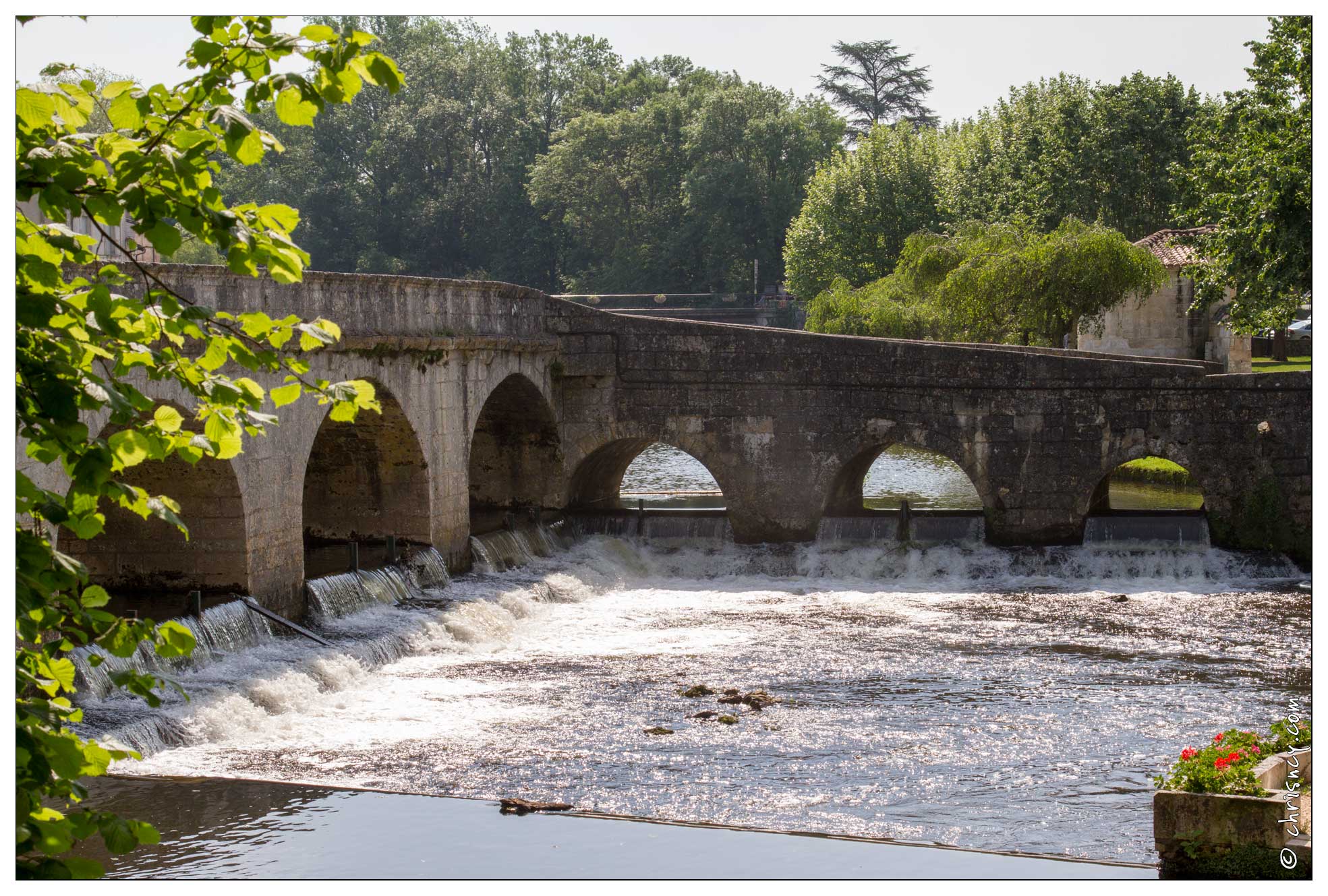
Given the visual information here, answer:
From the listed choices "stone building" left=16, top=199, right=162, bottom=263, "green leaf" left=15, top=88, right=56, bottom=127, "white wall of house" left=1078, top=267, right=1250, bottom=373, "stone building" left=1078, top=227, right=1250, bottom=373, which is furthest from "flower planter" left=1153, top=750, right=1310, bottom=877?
"white wall of house" left=1078, top=267, right=1250, bottom=373

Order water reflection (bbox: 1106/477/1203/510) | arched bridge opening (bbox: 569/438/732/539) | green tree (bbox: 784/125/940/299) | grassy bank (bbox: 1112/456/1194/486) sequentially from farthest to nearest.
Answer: green tree (bbox: 784/125/940/299), grassy bank (bbox: 1112/456/1194/486), water reflection (bbox: 1106/477/1203/510), arched bridge opening (bbox: 569/438/732/539)

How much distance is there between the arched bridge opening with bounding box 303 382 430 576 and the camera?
20.4m

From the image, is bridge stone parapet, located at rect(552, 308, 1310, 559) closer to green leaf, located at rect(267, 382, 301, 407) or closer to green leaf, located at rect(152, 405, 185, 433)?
green leaf, located at rect(267, 382, 301, 407)

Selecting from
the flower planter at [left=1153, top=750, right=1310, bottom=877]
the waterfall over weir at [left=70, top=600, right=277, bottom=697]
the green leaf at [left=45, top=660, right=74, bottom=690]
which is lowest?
the flower planter at [left=1153, top=750, right=1310, bottom=877]

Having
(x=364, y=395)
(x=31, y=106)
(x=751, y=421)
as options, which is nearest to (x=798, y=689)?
(x=751, y=421)

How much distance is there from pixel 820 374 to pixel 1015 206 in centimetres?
1839

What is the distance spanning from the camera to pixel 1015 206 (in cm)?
4025

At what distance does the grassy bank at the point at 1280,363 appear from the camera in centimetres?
3728

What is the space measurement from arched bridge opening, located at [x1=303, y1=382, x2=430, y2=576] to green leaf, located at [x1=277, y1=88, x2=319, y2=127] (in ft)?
50.6

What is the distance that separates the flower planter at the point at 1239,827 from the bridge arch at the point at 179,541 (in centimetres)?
1001

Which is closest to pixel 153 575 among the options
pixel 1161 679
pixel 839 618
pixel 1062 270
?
Result: pixel 839 618

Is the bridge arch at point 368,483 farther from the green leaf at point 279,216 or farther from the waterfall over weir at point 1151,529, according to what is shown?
the green leaf at point 279,216

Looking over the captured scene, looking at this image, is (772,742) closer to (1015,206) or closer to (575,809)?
(575,809)

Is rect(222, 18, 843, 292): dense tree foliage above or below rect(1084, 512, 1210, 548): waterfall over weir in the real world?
above
